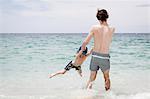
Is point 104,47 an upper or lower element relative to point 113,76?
upper

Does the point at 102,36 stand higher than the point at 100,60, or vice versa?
the point at 102,36

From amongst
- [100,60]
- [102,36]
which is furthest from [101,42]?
[100,60]

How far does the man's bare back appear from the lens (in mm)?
4395

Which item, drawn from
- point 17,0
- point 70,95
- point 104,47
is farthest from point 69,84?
point 17,0

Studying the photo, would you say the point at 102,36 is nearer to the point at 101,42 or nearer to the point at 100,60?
the point at 101,42

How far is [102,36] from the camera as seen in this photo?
4.42m

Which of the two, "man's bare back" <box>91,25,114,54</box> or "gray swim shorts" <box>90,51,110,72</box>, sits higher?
"man's bare back" <box>91,25,114,54</box>

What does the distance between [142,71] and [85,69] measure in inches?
53.1

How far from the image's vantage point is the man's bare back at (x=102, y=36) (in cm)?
439

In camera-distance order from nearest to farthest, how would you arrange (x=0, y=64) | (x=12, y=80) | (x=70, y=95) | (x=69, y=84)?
(x=70, y=95) → (x=69, y=84) → (x=12, y=80) → (x=0, y=64)

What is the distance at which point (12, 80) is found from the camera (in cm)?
650

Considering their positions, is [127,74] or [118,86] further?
[127,74]

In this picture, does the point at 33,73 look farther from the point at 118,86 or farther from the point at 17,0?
the point at 17,0

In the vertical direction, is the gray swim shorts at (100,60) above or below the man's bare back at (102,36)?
below
